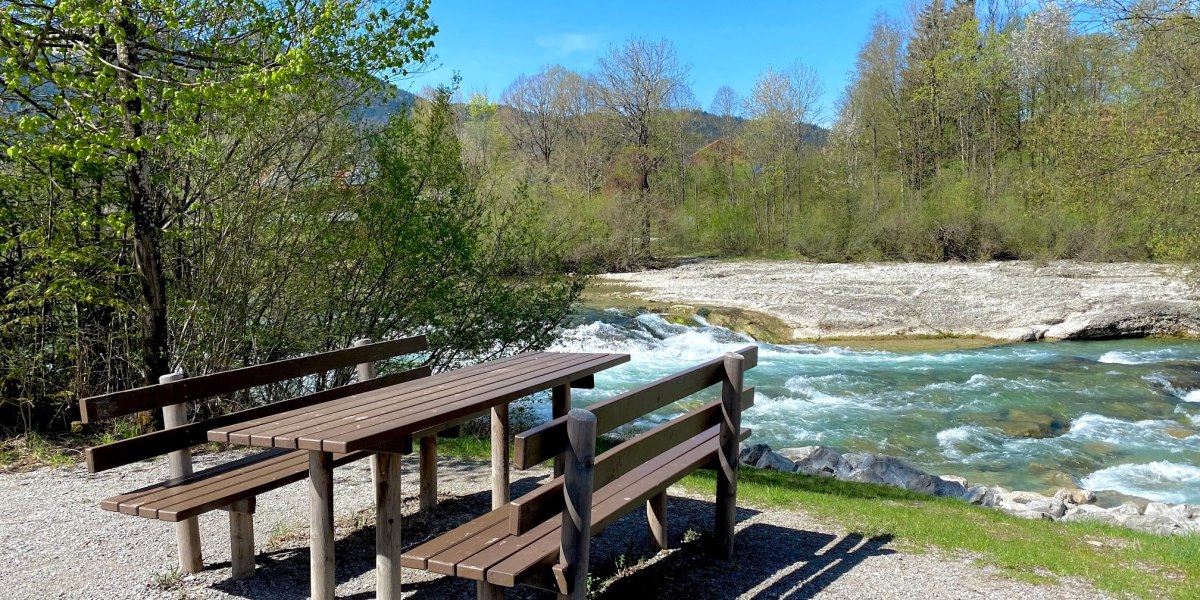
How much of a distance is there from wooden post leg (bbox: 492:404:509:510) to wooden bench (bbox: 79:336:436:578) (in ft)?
2.66

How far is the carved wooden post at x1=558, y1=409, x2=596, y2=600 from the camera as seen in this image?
3.17m

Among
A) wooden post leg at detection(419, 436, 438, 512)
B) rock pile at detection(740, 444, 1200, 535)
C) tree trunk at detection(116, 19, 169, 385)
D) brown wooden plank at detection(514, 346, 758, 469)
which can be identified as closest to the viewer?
brown wooden plank at detection(514, 346, 758, 469)

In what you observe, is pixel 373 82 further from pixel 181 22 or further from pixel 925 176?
pixel 925 176

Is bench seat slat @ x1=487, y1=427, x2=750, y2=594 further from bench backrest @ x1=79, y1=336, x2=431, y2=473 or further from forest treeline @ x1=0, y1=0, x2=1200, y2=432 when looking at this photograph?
forest treeline @ x1=0, y1=0, x2=1200, y2=432

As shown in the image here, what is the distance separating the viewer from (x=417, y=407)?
4070 millimetres

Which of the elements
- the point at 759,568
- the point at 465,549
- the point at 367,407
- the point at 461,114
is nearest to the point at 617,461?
the point at 465,549

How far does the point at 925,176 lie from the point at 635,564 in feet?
114

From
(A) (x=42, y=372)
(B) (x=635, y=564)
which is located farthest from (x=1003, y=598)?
(A) (x=42, y=372)

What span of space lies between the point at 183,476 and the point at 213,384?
19.3 inches

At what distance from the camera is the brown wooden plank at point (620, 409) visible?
3.03 metres

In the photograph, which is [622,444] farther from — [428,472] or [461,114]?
[461,114]

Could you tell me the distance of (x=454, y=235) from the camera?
8758 mm

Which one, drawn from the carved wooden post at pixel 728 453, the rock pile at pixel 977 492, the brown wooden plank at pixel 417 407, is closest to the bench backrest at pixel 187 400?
the brown wooden plank at pixel 417 407

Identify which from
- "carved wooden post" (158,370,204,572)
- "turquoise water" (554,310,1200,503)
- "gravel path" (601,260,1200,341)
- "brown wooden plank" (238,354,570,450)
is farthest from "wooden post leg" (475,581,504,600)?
"gravel path" (601,260,1200,341)
